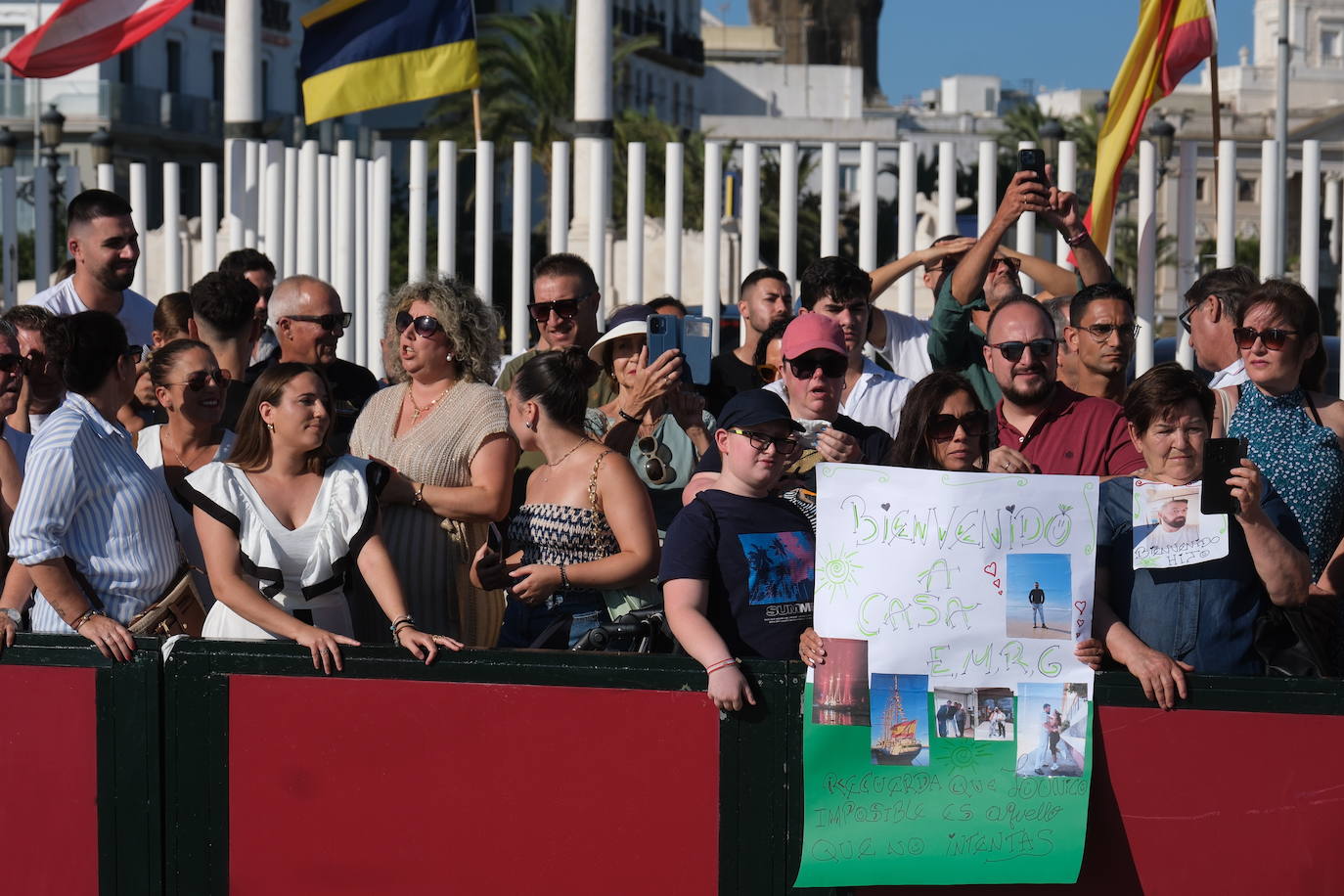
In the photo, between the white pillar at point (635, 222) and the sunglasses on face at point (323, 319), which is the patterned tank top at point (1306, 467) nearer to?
the sunglasses on face at point (323, 319)

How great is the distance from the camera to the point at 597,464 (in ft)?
18.5

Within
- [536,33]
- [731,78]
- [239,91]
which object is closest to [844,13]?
[731,78]

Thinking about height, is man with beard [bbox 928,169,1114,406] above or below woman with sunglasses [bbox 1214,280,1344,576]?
above

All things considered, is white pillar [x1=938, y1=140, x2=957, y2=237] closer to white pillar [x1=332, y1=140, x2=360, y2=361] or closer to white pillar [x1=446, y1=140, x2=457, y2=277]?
white pillar [x1=446, y1=140, x2=457, y2=277]

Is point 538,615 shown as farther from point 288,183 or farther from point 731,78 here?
point 731,78

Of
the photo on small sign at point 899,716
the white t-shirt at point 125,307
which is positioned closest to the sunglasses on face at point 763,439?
the photo on small sign at point 899,716

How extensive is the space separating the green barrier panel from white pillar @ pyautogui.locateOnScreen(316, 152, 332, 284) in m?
5.92

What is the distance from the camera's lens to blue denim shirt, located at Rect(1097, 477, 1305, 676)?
479 centimetres

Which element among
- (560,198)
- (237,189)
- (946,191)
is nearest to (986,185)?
(946,191)

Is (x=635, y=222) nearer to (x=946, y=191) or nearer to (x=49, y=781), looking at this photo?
(x=946, y=191)

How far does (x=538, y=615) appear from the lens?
566 cm

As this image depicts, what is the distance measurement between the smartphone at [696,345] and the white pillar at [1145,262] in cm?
331

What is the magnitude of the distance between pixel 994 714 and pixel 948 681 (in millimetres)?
149

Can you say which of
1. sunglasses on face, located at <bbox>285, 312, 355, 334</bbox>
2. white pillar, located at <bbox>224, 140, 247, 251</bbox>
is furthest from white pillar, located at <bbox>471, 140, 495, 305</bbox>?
sunglasses on face, located at <bbox>285, 312, 355, 334</bbox>
